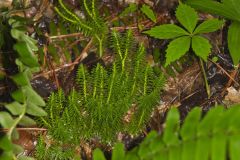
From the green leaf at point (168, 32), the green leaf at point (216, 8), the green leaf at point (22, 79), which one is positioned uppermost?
the green leaf at point (22, 79)

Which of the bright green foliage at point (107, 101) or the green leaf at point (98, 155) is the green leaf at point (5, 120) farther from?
the bright green foliage at point (107, 101)

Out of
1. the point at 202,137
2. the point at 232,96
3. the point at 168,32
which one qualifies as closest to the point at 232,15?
the point at 168,32

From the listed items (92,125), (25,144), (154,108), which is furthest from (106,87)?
(25,144)

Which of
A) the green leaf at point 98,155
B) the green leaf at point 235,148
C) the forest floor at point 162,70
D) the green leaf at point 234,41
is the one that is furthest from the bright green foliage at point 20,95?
the green leaf at point 234,41

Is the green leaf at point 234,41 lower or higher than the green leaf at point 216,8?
lower

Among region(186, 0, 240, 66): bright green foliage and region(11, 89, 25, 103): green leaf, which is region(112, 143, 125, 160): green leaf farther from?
region(186, 0, 240, 66): bright green foliage

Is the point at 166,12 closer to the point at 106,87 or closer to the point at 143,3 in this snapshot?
the point at 143,3

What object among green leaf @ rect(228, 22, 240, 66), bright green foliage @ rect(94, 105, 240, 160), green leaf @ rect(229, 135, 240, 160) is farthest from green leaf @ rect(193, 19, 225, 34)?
green leaf @ rect(229, 135, 240, 160)
